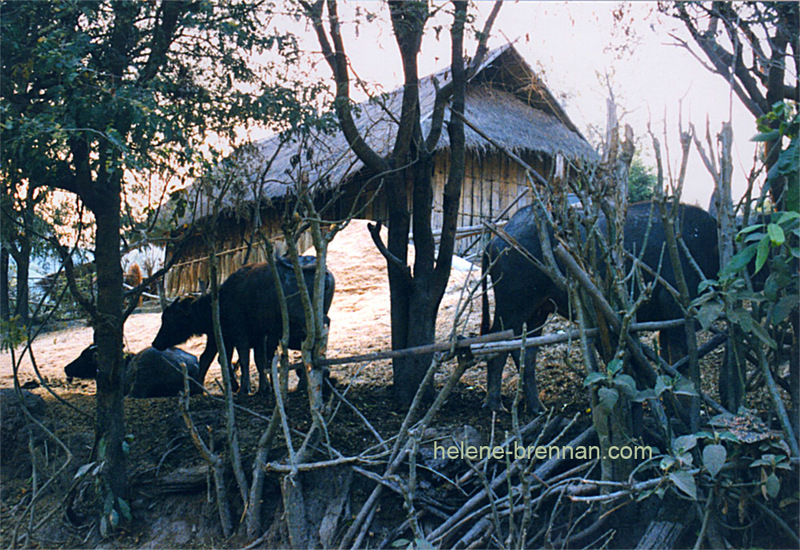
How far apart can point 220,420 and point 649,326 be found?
11.1 feet

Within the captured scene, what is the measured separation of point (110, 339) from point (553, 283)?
11.1ft

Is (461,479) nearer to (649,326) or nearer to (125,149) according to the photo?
(649,326)

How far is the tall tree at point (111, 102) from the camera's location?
4.17 meters

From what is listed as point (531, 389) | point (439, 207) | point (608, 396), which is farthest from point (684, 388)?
point (439, 207)

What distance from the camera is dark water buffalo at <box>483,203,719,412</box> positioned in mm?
5066

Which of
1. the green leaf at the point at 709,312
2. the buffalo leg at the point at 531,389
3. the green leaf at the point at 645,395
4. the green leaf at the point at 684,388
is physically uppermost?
the green leaf at the point at 709,312

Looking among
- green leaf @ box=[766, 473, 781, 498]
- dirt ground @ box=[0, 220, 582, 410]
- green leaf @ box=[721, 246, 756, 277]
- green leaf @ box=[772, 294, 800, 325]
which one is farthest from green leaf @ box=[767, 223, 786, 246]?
dirt ground @ box=[0, 220, 582, 410]

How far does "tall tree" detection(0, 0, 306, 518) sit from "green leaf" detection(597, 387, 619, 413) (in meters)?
2.96

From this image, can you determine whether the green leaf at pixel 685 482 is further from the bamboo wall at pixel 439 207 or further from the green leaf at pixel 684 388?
the bamboo wall at pixel 439 207

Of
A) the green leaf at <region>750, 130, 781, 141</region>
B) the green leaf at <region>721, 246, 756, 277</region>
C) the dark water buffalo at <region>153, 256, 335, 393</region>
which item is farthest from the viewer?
the dark water buffalo at <region>153, 256, 335, 393</region>

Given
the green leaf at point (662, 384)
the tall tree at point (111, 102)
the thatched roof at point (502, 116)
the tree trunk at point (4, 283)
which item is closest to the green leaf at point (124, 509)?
the tall tree at point (111, 102)

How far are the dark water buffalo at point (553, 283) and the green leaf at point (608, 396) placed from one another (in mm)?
1505

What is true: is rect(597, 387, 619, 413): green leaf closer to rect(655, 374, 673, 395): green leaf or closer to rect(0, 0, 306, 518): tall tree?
rect(655, 374, 673, 395): green leaf

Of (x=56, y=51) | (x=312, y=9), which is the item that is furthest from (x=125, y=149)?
(x=312, y=9)
